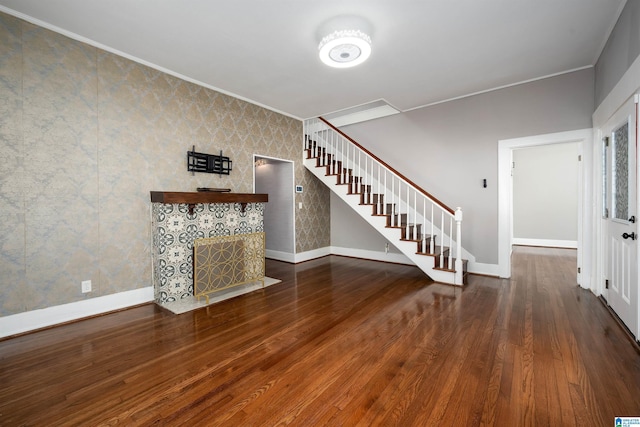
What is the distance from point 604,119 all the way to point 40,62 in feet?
20.0

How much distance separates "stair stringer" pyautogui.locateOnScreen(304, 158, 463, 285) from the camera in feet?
13.8

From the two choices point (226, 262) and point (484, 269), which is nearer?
point (226, 262)

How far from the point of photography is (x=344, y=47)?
280 centimetres

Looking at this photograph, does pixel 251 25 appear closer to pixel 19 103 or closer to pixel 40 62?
pixel 40 62

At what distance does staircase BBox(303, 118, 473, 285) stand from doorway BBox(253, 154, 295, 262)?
1.88ft

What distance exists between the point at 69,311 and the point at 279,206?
3.70 m

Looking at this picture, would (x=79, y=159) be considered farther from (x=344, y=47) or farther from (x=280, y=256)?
(x=280, y=256)

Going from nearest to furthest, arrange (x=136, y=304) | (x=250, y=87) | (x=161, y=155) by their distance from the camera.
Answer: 1. (x=136, y=304)
2. (x=161, y=155)
3. (x=250, y=87)

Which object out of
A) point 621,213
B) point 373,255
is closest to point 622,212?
point 621,213

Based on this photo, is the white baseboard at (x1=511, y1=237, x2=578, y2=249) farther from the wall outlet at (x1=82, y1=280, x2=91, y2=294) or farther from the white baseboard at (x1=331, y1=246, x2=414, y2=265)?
the wall outlet at (x1=82, y1=280, x2=91, y2=294)

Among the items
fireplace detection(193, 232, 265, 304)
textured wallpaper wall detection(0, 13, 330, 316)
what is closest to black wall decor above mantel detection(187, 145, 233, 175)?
textured wallpaper wall detection(0, 13, 330, 316)

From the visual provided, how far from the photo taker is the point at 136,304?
345 centimetres

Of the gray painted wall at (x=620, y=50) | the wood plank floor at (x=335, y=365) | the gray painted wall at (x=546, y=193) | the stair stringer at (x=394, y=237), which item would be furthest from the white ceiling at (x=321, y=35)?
the gray painted wall at (x=546, y=193)

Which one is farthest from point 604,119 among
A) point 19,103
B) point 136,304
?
point 19,103
